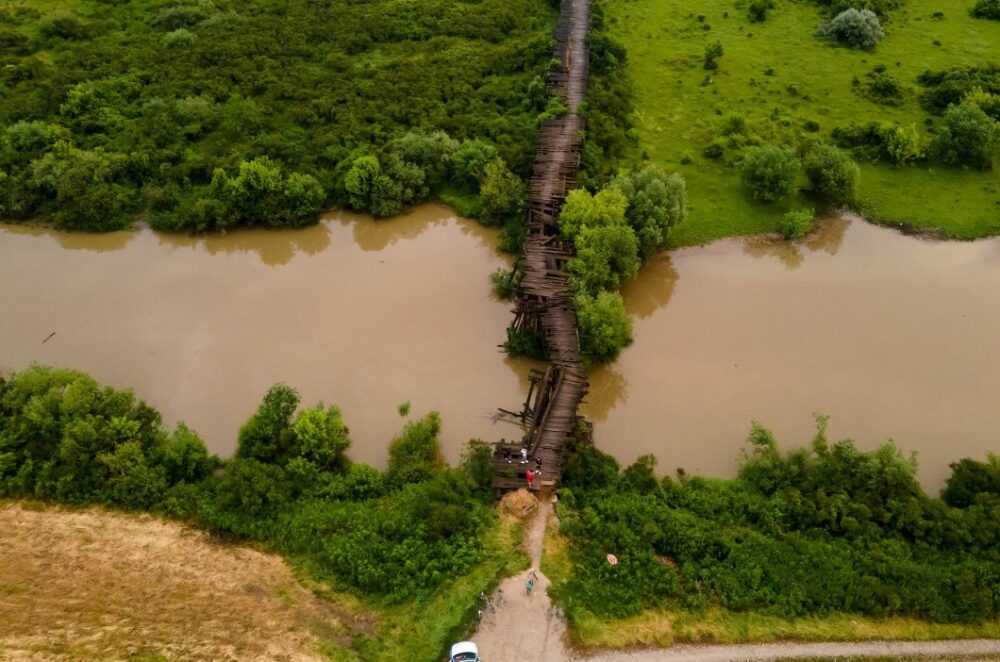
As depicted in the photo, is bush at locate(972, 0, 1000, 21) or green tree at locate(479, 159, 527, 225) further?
bush at locate(972, 0, 1000, 21)

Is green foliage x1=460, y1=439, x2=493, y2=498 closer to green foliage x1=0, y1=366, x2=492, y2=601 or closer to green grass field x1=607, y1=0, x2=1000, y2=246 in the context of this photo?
green foliage x1=0, y1=366, x2=492, y2=601

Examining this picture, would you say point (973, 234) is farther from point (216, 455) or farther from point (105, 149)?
point (105, 149)

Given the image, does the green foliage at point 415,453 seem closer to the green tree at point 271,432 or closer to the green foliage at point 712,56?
the green tree at point 271,432

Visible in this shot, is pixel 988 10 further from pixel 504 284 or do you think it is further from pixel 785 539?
pixel 785 539

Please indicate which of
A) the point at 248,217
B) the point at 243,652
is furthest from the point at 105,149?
the point at 243,652

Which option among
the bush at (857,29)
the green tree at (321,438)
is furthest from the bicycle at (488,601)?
the bush at (857,29)

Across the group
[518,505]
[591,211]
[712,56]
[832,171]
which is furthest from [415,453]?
[712,56]

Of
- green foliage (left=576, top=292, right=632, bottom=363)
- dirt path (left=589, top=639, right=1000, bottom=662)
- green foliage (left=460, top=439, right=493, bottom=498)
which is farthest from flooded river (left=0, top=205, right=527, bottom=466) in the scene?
dirt path (left=589, top=639, right=1000, bottom=662)
